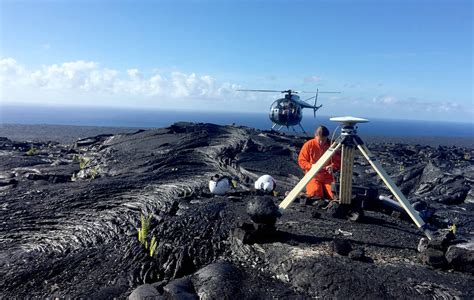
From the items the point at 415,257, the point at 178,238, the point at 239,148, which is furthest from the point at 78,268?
the point at 239,148

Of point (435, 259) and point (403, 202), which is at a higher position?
point (403, 202)

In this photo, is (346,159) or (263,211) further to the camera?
(346,159)

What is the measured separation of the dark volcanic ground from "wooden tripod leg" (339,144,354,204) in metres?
0.55

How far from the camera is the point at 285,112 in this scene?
2800cm

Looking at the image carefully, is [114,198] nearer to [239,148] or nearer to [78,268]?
[78,268]

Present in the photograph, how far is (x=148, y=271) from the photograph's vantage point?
666cm

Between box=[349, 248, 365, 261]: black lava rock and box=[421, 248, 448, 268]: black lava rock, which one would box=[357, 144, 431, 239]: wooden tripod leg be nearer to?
box=[421, 248, 448, 268]: black lava rock

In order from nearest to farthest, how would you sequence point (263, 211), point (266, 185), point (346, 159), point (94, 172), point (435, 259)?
1. point (435, 259)
2. point (263, 211)
3. point (346, 159)
4. point (266, 185)
5. point (94, 172)

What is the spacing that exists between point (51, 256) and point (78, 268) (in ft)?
2.78

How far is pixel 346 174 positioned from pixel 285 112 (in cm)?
1983

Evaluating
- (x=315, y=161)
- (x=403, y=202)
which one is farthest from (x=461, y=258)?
(x=315, y=161)

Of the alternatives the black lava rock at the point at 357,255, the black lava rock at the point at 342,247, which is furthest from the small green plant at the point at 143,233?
the black lava rock at the point at 357,255

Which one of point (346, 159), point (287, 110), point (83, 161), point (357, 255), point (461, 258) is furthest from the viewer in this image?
point (287, 110)

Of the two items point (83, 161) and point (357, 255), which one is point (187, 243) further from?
point (83, 161)
